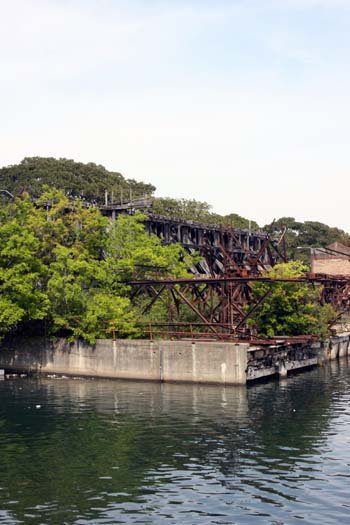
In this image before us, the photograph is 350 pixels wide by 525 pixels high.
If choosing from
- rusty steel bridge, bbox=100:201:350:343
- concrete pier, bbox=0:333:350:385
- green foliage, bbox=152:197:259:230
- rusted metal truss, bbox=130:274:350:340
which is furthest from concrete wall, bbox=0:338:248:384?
green foliage, bbox=152:197:259:230

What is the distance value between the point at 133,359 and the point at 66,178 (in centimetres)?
11295

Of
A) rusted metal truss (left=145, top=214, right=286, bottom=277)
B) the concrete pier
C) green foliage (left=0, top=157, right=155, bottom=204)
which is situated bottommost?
the concrete pier

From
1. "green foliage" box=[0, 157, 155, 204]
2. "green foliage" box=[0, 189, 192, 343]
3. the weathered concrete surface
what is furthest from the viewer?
"green foliage" box=[0, 157, 155, 204]

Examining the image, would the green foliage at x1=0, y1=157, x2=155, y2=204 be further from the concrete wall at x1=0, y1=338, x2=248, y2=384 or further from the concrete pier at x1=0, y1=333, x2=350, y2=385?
the concrete pier at x1=0, y1=333, x2=350, y2=385

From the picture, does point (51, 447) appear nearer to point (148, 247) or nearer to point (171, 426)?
point (171, 426)

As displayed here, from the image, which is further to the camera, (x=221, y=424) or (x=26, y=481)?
(x=221, y=424)

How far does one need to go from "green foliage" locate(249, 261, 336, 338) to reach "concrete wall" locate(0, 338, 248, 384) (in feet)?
44.1

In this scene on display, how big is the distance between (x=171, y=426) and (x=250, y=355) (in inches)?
817

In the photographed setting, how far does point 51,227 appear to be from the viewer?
7481cm

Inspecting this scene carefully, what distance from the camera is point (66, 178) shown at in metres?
172

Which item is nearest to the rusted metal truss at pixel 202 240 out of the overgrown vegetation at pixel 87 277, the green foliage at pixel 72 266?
the overgrown vegetation at pixel 87 277

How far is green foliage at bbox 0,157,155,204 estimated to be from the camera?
556 ft

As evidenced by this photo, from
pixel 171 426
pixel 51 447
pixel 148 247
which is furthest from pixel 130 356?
pixel 51 447

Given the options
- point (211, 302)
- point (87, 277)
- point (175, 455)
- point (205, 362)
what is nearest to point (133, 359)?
point (205, 362)
